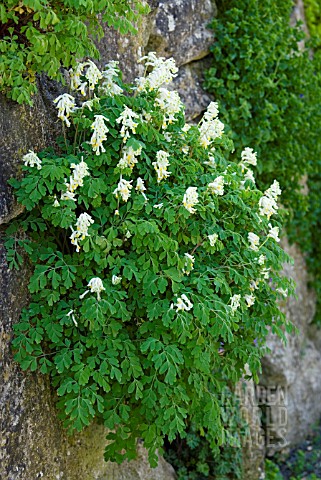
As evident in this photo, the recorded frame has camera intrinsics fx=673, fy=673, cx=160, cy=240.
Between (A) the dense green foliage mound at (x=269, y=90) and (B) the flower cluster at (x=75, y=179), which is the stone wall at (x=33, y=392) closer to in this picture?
(B) the flower cluster at (x=75, y=179)

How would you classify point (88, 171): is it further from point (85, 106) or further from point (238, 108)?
point (238, 108)

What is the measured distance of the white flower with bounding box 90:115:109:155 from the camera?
2.68m

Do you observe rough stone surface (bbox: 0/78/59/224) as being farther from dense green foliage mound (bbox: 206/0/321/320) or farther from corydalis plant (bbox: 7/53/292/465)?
dense green foliage mound (bbox: 206/0/321/320)

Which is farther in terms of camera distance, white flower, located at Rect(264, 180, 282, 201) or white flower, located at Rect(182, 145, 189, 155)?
white flower, located at Rect(264, 180, 282, 201)

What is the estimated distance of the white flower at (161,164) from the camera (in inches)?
111

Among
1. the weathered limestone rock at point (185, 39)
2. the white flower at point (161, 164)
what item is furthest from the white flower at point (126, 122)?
the weathered limestone rock at point (185, 39)

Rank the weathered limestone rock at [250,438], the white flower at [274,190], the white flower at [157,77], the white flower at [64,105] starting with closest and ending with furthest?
the white flower at [64,105]
the white flower at [157,77]
the white flower at [274,190]
the weathered limestone rock at [250,438]

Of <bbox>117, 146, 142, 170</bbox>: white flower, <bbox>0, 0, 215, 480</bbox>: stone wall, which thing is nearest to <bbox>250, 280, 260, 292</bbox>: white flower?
<bbox>117, 146, 142, 170</bbox>: white flower

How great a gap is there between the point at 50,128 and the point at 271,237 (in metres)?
1.14

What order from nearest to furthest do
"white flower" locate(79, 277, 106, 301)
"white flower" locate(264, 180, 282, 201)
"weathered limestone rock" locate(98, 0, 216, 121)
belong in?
"white flower" locate(79, 277, 106, 301)
"white flower" locate(264, 180, 282, 201)
"weathered limestone rock" locate(98, 0, 216, 121)

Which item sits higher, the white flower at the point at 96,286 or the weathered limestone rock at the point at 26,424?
the white flower at the point at 96,286

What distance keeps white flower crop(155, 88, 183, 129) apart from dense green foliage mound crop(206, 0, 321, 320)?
1237mm

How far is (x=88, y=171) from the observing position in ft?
9.15

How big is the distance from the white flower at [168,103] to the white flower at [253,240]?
0.62 metres
